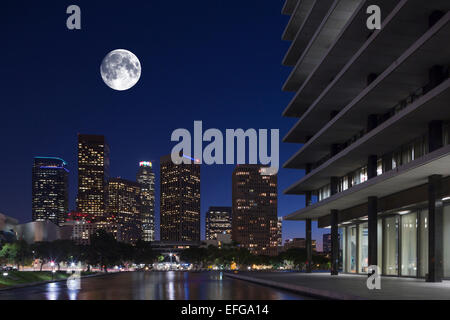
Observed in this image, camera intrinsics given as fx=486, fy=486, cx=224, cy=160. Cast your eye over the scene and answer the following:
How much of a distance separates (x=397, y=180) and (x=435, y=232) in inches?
175

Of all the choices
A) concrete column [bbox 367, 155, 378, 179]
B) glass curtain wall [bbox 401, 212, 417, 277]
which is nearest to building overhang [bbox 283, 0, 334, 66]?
concrete column [bbox 367, 155, 378, 179]

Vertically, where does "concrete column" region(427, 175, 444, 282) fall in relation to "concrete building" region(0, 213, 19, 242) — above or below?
above

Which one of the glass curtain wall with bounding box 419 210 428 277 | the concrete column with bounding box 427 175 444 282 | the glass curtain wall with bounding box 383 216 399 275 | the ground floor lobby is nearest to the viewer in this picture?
the concrete column with bounding box 427 175 444 282

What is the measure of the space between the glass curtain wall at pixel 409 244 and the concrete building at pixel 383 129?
9 cm

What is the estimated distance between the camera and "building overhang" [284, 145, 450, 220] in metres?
26.6

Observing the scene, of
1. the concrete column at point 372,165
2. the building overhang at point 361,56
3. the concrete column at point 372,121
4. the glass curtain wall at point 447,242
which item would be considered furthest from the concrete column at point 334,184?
the glass curtain wall at point 447,242

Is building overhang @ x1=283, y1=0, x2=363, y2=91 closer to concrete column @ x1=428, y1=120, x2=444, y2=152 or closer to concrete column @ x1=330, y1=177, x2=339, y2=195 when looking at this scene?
concrete column @ x1=428, y1=120, x2=444, y2=152

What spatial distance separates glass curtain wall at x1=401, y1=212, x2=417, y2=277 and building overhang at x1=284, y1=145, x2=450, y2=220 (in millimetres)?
3468

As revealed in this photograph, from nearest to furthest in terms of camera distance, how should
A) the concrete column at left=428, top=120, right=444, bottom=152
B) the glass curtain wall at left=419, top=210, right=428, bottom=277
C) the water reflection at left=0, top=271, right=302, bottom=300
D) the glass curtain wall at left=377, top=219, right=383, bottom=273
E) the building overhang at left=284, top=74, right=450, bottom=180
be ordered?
the water reflection at left=0, top=271, right=302, bottom=300 → the building overhang at left=284, top=74, right=450, bottom=180 → the concrete column at left=428, top=120, right=444, bottom=152 → the glass curtain wall at left=419, top=210, right=428, bottom=277 → the glass curtain wall at left=377, top=219, right=383, bottom=273

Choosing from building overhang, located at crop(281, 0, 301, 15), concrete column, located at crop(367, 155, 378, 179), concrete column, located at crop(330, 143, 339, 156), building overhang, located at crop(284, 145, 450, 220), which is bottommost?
building overhang, located at crop(284, 145, 450, 220)

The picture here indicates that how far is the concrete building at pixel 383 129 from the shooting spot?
28750 mm
